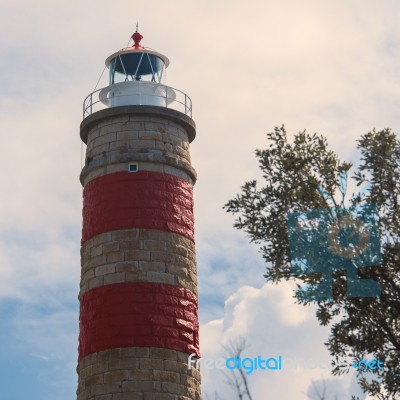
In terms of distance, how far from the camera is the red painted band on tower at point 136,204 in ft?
96.2

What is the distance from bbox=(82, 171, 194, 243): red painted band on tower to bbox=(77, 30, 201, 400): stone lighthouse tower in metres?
0.04

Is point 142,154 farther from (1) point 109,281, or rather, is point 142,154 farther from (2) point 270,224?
(2) point 270,224

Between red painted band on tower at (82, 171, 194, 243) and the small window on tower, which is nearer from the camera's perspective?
red painted band on tower at (82, 171, 194, 243)

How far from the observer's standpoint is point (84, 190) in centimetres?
3156

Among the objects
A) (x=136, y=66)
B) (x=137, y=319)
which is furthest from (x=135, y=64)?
(x=137, y=319)

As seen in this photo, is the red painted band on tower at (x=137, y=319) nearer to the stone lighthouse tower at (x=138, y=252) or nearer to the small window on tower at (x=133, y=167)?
the stone lighthouse tower at (x=138, y=252)

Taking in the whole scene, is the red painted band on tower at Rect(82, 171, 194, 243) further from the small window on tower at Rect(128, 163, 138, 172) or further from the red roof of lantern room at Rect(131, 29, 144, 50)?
the red roof of lantern room at Rect(131, 29, 144, 50)

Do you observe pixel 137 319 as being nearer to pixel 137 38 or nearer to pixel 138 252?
pixel 138 252

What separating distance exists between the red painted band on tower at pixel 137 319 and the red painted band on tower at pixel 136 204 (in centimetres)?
233

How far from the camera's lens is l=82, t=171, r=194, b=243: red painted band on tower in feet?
96.2

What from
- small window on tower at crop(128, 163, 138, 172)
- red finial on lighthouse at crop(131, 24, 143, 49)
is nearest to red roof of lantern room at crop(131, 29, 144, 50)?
red finial on lighthouse at crop(131, 24, 143, 49)

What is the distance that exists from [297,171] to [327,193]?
1057 millimetres

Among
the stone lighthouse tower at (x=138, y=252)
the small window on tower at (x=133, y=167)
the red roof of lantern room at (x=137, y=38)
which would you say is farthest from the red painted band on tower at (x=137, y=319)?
the red roof of lantern room at (x=137, y=38)

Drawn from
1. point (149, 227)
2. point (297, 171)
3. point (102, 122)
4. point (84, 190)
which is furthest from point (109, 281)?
point (297, 171)
